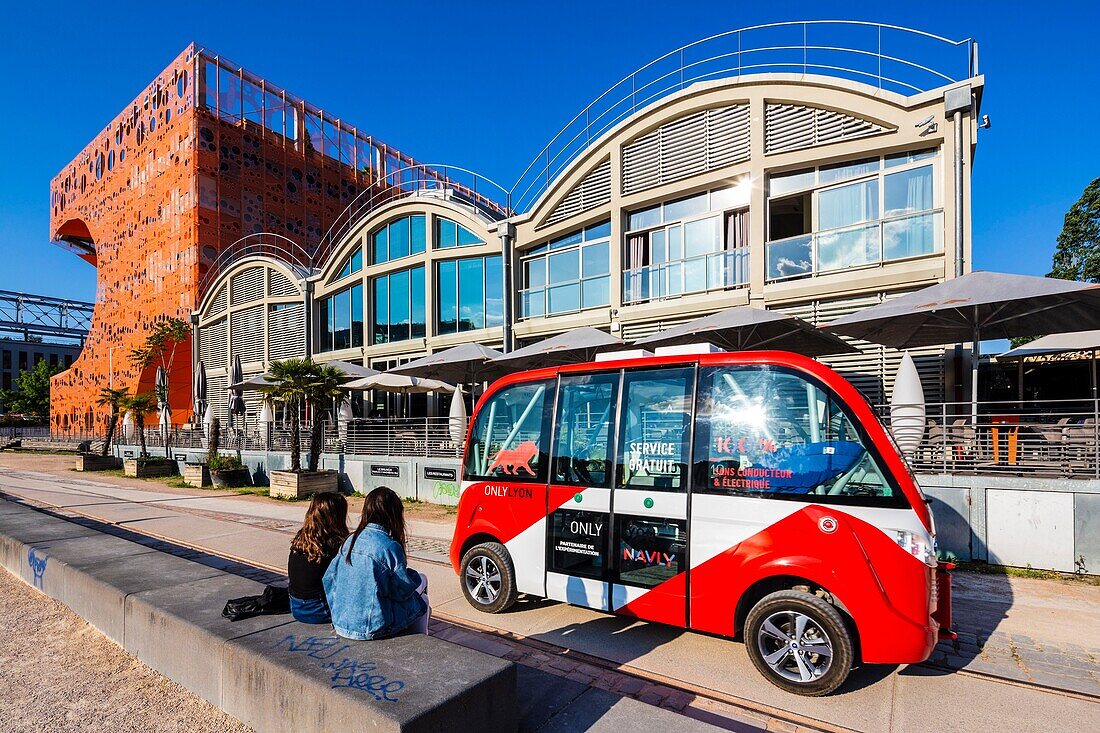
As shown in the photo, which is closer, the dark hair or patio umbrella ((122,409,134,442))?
the dark hair

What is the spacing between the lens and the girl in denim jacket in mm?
3814

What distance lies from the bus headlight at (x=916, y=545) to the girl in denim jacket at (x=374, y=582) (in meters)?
3.44

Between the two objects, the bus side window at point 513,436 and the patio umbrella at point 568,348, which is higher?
the patio umbrella at point 568,348

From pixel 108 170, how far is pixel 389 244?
42.0 meters

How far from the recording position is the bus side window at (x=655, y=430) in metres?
5.24

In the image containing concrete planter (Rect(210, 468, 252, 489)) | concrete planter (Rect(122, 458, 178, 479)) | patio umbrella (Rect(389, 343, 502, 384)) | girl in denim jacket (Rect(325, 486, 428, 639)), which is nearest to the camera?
girl in denim jacket (Rect(325, 486, 428, 639))

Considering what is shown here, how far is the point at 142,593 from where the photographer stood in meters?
4.95

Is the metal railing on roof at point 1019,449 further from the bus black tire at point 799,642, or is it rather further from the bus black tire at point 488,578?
the bus black tire at point 488,578

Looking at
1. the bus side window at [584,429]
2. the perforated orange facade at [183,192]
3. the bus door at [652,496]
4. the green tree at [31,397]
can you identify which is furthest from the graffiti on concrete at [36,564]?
the green tree at [31,397]

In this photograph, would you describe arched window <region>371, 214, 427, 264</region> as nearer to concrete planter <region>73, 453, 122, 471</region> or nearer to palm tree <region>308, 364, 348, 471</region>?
palm tree <region>308, 364, 348, 471</region>

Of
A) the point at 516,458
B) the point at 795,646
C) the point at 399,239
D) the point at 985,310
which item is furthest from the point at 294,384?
the point at 985,310

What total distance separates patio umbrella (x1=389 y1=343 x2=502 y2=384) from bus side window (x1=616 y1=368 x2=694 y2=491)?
998 centimetres

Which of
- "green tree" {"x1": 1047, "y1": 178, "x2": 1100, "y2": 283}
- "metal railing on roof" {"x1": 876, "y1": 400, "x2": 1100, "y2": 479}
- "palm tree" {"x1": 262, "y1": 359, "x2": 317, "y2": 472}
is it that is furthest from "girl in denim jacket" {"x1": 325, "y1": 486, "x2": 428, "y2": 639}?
"green tree" {"x1": 1047, "y1": 178, "x2": 1100, "y2": 283}

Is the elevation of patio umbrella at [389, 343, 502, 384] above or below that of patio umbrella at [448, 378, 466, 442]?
above
